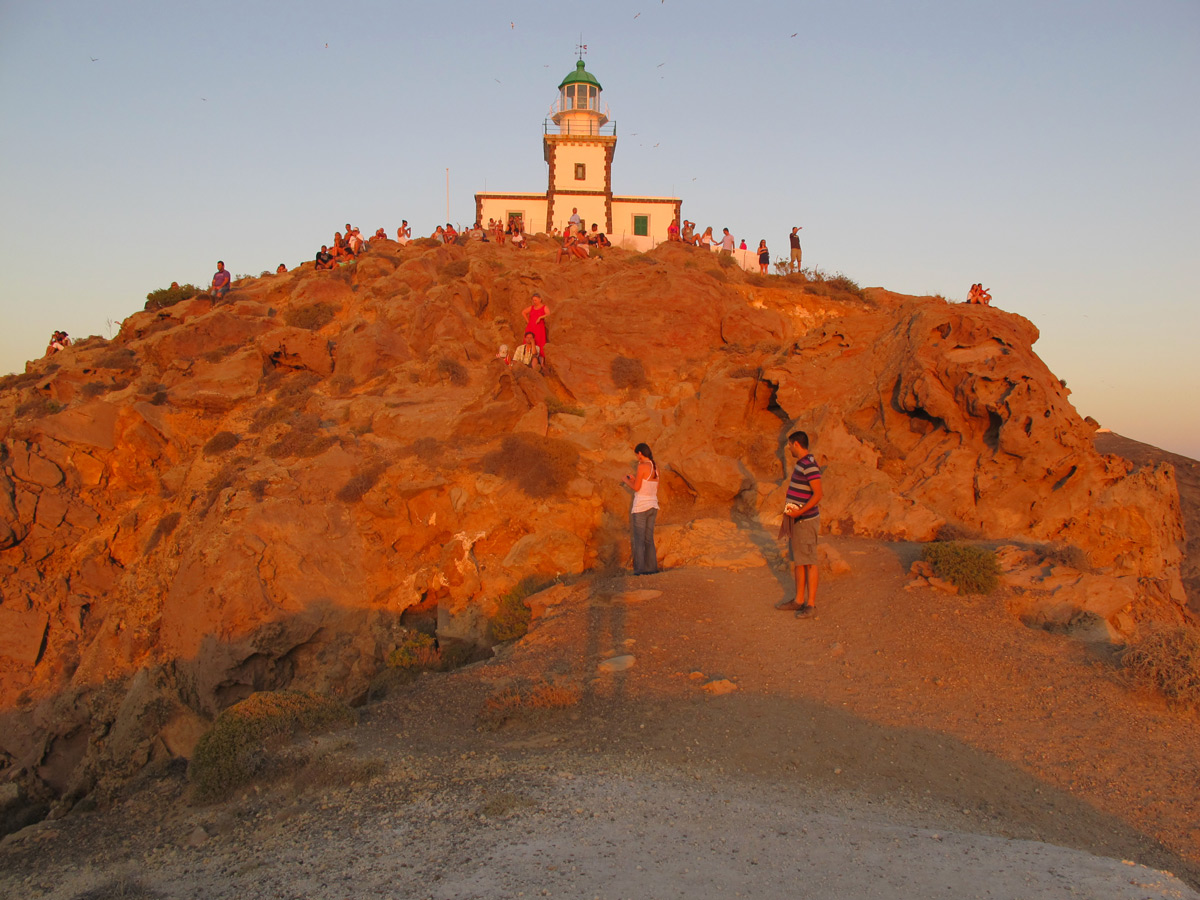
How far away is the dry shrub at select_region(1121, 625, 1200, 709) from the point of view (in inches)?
235

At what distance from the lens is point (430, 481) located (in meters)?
13.4

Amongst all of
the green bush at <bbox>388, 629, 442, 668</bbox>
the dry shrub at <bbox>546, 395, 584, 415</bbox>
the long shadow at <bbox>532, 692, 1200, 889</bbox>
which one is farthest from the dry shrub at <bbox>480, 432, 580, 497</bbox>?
the long shadow at <bbox>532, 692, 1200, 889</bbox>

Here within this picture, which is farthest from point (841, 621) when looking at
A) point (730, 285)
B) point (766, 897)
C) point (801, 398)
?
point (730, 285)

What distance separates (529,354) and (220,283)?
10.5 meters

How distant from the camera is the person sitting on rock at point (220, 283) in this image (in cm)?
2162

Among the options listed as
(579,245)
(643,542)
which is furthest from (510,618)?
(579,245)

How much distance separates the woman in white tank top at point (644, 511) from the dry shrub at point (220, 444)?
9258mm

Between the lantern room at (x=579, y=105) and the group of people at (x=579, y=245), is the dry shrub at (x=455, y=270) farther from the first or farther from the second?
the lantern room at (x=579, y=105)

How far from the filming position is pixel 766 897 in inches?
152

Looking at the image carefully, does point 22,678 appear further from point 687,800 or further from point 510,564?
point 687,800

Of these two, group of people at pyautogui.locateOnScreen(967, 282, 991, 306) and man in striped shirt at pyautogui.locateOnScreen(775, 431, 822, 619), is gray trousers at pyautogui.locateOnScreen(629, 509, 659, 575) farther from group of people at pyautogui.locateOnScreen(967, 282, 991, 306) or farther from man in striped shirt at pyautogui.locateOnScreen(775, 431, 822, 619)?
group of people at pyautogui.locateOnScreen(967, 282, 991, 306)

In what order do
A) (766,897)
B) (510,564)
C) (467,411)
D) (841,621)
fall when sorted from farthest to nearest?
(467,411), (510,564), (841,621), (766,897)

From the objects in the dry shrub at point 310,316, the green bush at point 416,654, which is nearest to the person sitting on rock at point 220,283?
the dry shrub at point 310,316

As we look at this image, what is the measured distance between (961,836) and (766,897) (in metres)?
1.45
